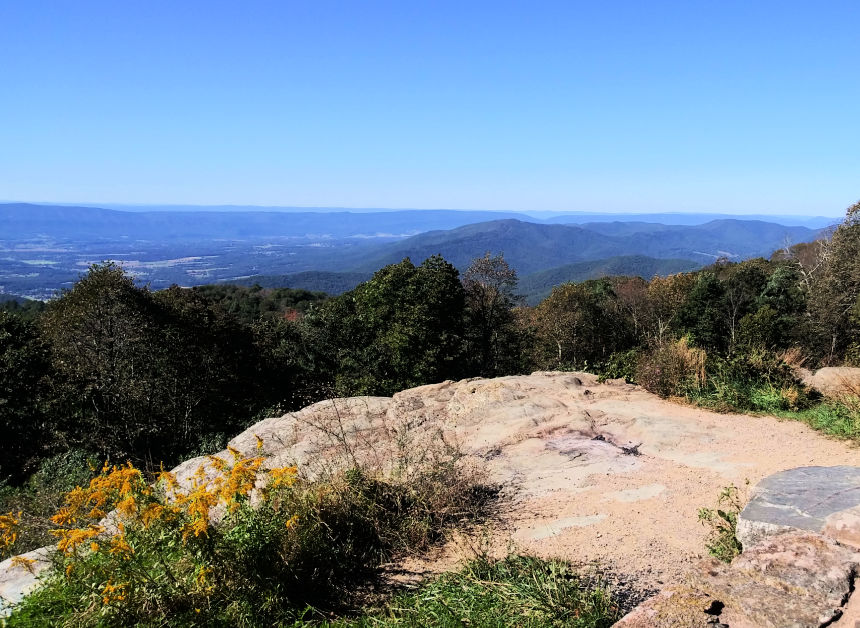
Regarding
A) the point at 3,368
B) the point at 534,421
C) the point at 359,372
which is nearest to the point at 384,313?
the point at 359,372

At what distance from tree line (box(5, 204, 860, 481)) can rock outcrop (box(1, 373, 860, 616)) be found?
180cm

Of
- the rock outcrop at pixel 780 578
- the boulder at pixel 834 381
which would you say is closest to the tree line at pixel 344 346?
the boulder at pixel 834 381

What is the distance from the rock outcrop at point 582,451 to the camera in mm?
4750

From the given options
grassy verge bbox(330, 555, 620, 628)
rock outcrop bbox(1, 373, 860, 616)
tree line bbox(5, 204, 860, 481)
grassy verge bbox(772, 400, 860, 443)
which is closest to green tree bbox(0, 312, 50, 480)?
tree line bbox(5, 204, 860, 481)

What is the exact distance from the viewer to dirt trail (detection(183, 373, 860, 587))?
471 cm

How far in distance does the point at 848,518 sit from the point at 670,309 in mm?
35723

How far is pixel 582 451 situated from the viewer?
702 cm

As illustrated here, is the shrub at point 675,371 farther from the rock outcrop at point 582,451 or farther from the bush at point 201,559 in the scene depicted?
the bush at point 201,559

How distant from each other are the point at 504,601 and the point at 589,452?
12.3 ft

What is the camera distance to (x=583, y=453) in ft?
22.8

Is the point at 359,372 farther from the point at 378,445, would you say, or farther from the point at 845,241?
the point at 845,241

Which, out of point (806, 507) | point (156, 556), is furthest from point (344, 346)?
point (806, 507)

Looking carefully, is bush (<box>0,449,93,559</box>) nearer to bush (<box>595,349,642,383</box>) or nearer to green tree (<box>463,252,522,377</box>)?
bush (<box>595,349,642,383</box>)

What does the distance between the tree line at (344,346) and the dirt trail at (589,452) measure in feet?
5.52
